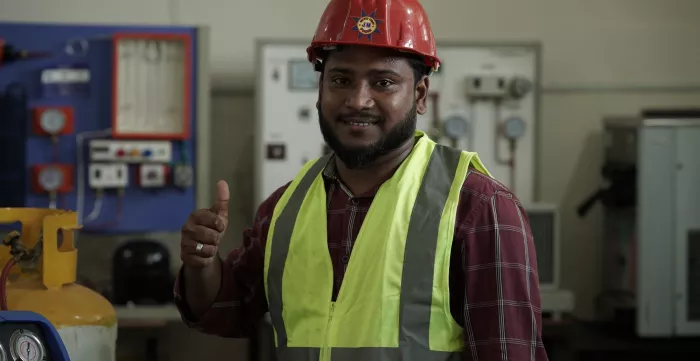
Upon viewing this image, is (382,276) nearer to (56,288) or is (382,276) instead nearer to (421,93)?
(421,93)

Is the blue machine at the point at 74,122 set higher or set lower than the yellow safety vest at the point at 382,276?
higher

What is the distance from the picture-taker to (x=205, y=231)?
133 cm

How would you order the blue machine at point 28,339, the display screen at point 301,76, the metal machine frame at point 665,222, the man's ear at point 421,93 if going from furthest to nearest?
the display screen at point 301,76
the metal machine frame at point 665,222
the man's ear at point 421,93
the blue machine at point 28,339

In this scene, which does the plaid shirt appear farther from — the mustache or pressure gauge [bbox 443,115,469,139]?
pressure gauge [bbox 443,115,469,139]

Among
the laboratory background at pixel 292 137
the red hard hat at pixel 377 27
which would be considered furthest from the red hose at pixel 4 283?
the laboratory background at pixel 292 137

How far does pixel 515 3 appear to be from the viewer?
12.0 ft

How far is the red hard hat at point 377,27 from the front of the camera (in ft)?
4.57

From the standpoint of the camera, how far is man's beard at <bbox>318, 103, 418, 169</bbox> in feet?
4.64

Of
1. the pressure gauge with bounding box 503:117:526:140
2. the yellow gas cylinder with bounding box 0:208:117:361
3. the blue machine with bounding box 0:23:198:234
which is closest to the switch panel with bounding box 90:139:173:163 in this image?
the blue machine with bounding box 0:23:198:234

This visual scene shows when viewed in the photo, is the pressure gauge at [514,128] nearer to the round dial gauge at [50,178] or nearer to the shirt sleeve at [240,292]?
the round dial gauge at [50,178]

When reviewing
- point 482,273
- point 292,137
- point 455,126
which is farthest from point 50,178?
point 482,273

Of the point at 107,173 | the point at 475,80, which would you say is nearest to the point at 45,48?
the point at 107,173

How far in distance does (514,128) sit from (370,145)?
1.92 meters

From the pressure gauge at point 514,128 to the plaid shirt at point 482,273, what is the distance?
1839 millimetres
